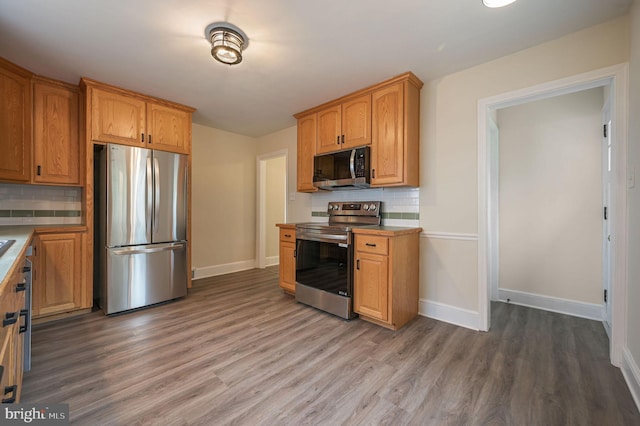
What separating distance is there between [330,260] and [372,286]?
20.7 inches

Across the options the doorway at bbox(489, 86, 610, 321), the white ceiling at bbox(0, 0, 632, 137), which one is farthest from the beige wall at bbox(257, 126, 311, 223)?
the doorway at bbox(489, 86, 610, 321)

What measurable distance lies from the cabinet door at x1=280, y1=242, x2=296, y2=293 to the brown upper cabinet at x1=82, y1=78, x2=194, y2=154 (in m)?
1.73

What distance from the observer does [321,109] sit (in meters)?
3.34

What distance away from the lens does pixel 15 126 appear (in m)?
2.51

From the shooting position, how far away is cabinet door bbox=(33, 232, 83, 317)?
251 cm

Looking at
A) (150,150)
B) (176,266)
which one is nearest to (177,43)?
(150,150)

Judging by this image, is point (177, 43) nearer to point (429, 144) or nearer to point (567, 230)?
point (429, 144)

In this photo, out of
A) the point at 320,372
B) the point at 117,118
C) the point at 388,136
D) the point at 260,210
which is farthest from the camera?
the point at 260,210

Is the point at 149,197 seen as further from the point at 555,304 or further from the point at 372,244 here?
the point at 555,304

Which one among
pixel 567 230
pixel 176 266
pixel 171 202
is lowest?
pixel 176 266

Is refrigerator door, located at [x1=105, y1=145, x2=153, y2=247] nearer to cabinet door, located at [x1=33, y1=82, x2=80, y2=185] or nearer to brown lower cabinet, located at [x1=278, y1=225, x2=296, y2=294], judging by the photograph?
cabinet door, located at [x1=33, y1=82, x2=80, y2=185]

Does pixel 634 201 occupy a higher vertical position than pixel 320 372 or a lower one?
higher

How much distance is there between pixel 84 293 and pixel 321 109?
326 cm

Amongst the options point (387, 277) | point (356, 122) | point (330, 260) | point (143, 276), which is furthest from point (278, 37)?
point (143, 276)
